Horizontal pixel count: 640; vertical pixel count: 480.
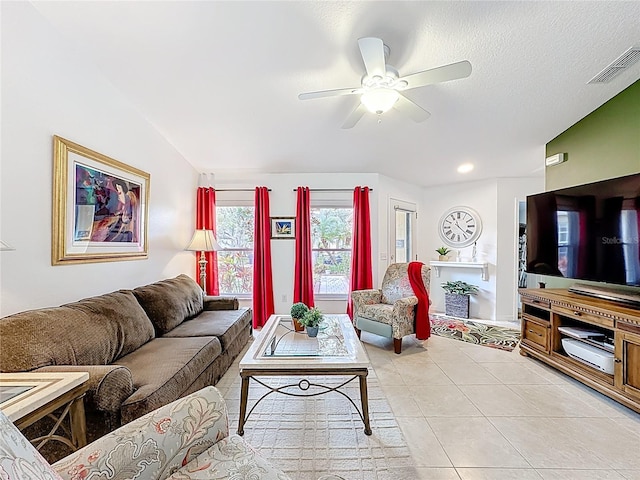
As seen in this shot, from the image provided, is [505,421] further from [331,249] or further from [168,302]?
[331,249]

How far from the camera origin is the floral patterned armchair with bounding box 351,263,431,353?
3512 mm

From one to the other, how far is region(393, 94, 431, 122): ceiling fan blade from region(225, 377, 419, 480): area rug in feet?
7.59

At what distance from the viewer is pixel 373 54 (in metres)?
1.95

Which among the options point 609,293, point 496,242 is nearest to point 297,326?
point 609,293

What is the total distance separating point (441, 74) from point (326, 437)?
244 centimetres

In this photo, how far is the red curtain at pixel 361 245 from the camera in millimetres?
4738

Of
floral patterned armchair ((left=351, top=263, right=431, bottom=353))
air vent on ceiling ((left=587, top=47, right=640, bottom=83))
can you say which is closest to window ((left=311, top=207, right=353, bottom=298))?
floral patterned armchair ((left=351, top=263, right=431, bottom=353))

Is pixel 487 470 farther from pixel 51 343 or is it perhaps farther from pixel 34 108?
pixel 34 108

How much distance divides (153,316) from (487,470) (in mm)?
2772

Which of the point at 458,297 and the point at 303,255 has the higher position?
the point at 303,255

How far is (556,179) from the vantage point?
3.78 m

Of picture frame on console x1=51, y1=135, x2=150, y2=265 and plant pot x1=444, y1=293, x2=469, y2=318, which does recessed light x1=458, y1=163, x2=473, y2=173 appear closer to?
plant pot x1=444, y1=293, x2=469, y2=318

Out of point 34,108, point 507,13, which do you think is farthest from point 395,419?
point 34,108

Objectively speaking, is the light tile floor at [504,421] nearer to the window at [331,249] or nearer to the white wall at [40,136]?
the white wall at [40,136]
